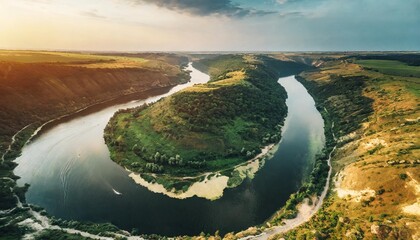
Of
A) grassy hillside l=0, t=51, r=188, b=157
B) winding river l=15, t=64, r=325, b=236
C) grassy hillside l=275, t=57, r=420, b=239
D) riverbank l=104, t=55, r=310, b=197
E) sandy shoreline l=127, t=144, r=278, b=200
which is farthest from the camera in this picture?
grassy hillside l=0, t=51, r=188, b=157

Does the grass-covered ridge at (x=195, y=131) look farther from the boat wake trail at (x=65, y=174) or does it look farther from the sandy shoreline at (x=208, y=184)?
→ the boat wake trail at (x=65, y=174)

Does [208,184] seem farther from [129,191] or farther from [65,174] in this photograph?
[65,174]

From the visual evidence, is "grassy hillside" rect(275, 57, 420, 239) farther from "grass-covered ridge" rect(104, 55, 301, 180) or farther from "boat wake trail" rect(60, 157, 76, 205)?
"boat wake trail" rect(60, 157, 76, 205)

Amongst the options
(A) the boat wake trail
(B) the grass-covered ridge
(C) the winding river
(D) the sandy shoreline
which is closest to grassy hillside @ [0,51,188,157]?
(C) the winding river

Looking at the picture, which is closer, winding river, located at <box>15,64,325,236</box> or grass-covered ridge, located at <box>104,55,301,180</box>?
winding river, located at <box>15,64,325,236</box>

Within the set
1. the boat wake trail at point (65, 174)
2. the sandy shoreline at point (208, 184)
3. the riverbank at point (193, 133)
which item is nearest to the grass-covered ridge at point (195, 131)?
the riverbank at point (193, 133)

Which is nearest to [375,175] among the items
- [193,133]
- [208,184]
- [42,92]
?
[208,184]

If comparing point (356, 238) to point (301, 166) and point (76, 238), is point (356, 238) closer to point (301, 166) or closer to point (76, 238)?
Result: point (301, 166)
